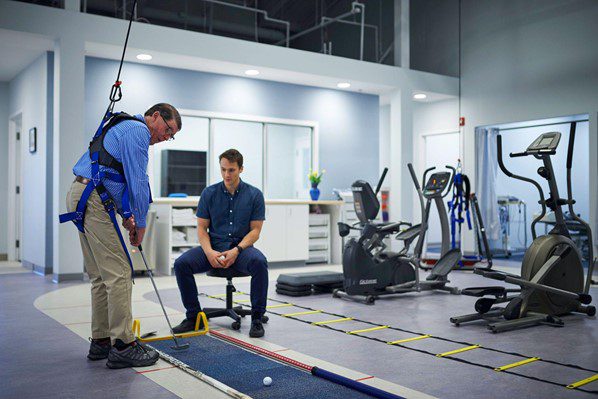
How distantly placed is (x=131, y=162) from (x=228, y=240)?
1315 mm

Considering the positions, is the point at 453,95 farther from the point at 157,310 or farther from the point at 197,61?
the point at 157,310

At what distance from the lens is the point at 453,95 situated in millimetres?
10273

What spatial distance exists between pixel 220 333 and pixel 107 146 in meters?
1.53

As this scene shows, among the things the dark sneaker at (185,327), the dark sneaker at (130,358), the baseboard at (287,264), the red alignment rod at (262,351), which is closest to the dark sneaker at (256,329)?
the red alignment rod at (262,351)

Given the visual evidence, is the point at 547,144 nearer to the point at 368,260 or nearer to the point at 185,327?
the point at 368,260

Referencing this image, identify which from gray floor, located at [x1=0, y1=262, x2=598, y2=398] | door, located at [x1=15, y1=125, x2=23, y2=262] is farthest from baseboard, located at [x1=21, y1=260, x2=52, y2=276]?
gray floor, located at [x1=0, y1=262, x2=598, y2=398]

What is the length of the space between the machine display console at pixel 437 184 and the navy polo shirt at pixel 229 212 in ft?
9.61

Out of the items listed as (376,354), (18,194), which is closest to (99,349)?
(376,354)

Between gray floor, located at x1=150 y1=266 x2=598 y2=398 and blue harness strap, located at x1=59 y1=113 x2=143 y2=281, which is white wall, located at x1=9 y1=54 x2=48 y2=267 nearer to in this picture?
gray floor, located at x1=150 y1=266 x2=598 y2=398

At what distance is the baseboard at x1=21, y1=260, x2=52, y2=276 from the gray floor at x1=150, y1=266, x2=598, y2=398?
2.74 meters

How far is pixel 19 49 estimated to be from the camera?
23.8 ft

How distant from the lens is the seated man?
13.3ft

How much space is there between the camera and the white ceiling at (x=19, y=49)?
21.8 feet

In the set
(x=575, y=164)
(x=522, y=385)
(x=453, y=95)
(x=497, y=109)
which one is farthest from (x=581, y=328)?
(x=575, y=164)
